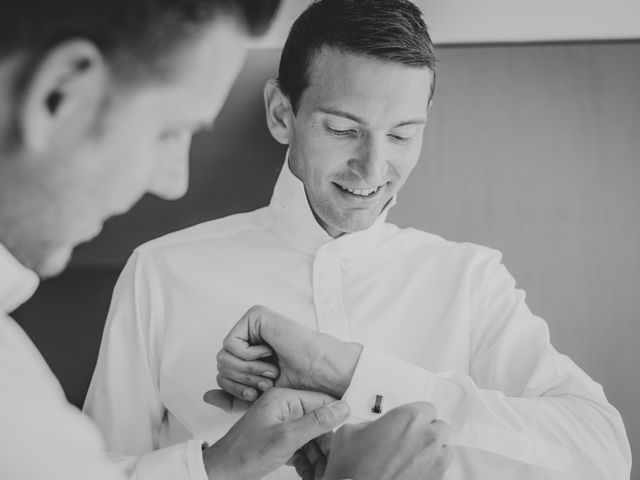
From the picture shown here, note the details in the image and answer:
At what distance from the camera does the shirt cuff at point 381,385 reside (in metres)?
0.73

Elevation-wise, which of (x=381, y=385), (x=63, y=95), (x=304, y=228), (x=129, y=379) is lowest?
(x=129, y=379)

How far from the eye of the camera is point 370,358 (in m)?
0.74

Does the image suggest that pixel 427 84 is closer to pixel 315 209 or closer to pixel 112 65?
pixel 315 209

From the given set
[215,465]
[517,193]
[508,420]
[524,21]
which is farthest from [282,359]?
[524,21]

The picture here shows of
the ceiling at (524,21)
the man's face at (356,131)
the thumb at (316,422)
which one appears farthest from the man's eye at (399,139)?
the thumb at (316,422)

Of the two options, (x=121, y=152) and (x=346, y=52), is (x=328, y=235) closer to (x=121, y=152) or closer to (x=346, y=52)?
(x=346, y=52)

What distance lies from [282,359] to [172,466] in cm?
17

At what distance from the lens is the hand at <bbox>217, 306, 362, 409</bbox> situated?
2.38ft

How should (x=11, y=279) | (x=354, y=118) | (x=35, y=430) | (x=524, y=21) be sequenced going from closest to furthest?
1. (x=35, y=430)
2. (x=11, y=279)
3. (x=354, y=118)
4. (x=524, y=21)

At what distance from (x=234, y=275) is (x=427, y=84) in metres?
0.41

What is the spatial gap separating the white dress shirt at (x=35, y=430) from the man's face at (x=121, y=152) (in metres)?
0.08

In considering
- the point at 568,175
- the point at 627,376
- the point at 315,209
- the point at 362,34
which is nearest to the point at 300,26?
the point at 362,34

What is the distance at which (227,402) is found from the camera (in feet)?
2.52

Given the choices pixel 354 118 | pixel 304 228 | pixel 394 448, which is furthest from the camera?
pixel 304 228
